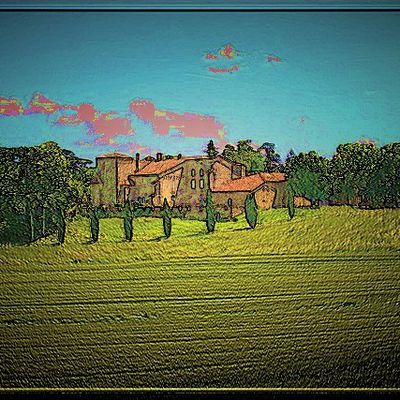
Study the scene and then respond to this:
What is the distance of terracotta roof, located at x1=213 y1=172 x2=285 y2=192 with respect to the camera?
424cm

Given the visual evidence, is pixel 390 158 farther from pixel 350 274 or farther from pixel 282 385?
pixel 282 385

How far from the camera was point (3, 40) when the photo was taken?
13.8ft

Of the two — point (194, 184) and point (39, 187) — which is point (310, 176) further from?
point (39, 187)

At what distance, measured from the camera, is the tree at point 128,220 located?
13.9ft

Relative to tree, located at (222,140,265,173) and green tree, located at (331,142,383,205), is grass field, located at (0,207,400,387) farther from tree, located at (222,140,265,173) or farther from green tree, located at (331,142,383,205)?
tree, located at (222,140,265,173)

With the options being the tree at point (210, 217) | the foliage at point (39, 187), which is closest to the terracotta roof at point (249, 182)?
the tree at point (210, 217)

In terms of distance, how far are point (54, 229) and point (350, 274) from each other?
1.93 m

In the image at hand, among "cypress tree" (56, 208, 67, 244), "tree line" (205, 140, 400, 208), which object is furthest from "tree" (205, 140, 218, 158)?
"cypress tree" (56, 208, 67, 244)

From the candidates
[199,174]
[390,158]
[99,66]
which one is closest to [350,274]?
[390,158]

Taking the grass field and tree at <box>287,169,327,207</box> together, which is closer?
the grass field

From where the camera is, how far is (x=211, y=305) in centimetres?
420

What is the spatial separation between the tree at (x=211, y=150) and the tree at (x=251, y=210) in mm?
351

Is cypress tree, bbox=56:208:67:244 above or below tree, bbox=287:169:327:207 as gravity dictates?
below

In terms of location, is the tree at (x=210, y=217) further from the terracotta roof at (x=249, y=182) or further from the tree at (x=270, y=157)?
the tree at (x=270, y=157)
